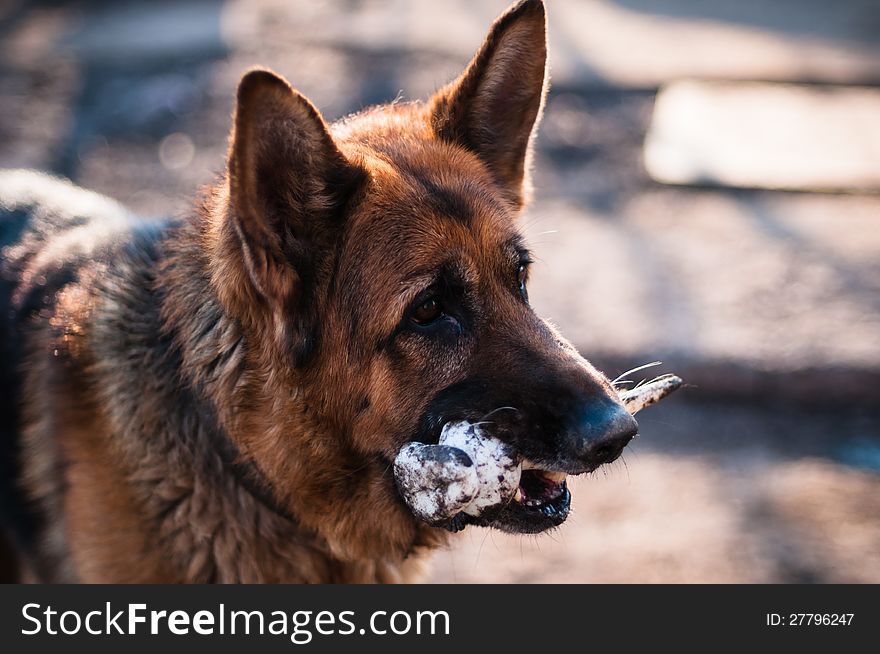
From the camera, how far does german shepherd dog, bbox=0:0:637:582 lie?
288cm

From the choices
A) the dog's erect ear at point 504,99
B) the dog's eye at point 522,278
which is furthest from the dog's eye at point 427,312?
the dog's erect ear at point 504,99

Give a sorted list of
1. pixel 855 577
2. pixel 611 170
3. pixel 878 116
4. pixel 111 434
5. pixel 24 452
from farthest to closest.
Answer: pixel 878 116, pixel 611 170, pixel 855 577, pixel 24 452, pixel 111 434

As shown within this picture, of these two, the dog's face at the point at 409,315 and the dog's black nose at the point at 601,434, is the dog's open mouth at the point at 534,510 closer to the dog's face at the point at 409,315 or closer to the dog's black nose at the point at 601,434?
the dog's face at the point at 409,315

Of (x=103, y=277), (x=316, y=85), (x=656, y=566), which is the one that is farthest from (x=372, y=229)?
(x=316, y=85)

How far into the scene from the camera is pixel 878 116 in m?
8.11

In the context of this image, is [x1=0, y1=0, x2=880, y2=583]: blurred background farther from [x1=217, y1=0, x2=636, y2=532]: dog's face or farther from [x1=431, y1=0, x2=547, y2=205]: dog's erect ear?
[x1=217, y1=0, x2=636, y2=532]: dog's face

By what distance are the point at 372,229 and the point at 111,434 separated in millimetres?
1205

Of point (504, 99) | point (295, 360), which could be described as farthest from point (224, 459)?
point (504, 99)

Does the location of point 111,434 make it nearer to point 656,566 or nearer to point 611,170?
point 656,566

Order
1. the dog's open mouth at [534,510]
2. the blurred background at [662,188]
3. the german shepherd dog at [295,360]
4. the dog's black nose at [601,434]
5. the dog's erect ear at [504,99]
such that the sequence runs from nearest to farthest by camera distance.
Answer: the dog's black nose at [601,434], the german shepherd dog at [295,360], the dog's open mouth at [534,510], the dog's erect ear at [504,99], the blurred background at [662,188]

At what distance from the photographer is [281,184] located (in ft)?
9.29

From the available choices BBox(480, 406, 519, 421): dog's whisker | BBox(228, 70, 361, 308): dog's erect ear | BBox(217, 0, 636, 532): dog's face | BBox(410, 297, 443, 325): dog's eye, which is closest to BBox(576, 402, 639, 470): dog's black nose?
BBox(217, 0, 636, 532): dog's face

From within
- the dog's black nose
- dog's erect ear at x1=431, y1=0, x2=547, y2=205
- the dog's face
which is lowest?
the dog's black nose

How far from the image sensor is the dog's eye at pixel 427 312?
301 cm
